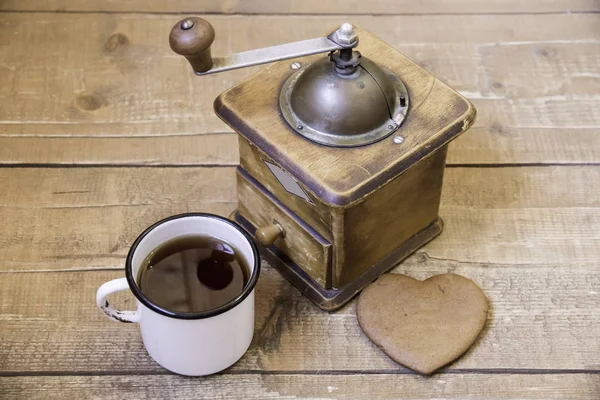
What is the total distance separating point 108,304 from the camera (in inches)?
35.4

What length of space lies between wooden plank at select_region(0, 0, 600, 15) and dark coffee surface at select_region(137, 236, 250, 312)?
0.51 m

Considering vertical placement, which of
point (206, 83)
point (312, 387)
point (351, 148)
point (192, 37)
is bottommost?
point (312, 387)

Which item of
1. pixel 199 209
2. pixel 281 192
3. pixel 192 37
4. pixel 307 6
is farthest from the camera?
pixel 307 6

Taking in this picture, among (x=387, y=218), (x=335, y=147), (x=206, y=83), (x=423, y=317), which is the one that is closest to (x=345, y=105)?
(x=335, y=147)

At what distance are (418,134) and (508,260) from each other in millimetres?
220

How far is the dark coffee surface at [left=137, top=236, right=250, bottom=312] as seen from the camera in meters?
0.89

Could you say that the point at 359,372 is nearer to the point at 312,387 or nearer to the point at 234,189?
the point at 312,387

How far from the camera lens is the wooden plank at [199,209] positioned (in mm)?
1031

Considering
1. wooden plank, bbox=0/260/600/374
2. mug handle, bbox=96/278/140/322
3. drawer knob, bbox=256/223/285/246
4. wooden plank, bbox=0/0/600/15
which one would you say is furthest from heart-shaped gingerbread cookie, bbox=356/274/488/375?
wooden plank, bbox=0/0/600/15

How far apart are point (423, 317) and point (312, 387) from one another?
15 cm

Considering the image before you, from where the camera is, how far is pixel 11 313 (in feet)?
3.18

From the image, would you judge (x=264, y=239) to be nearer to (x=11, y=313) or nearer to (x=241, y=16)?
(x=11, y=313)

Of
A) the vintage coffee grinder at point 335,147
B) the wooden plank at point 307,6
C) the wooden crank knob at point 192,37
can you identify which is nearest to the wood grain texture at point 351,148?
the vintage coffee grinder at point 335,147

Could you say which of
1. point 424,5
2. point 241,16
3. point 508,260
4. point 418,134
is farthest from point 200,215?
point 424,5
